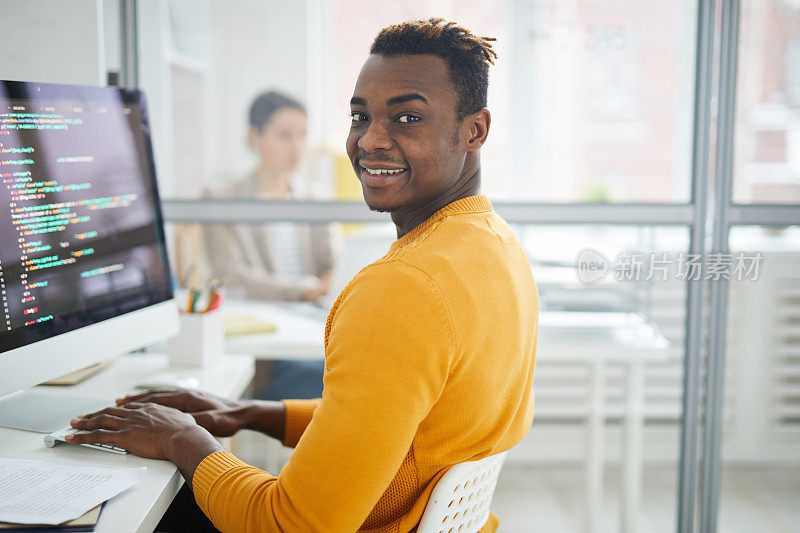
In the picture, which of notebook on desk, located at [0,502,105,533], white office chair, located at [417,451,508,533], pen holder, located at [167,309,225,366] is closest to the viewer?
notebook on desk, located at [0,502,105,533]

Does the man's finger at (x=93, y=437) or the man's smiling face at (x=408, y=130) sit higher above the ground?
the man's smiling face at (x=408, y=130)

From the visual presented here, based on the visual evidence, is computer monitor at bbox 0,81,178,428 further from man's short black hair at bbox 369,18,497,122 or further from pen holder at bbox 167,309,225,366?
man's short black hair at bbox 369,18,497,122

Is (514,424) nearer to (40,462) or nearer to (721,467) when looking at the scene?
(40,462)

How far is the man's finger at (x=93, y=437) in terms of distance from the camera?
1025 mm

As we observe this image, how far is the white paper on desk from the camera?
32.2 inches

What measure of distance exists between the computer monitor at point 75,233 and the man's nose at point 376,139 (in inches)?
20.4

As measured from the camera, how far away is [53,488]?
881 mm

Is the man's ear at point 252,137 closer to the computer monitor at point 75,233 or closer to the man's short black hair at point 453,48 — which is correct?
the computer monitor at point 75,233

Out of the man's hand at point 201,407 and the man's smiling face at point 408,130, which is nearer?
the man's smiling face at point 408,130

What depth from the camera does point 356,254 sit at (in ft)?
6.80

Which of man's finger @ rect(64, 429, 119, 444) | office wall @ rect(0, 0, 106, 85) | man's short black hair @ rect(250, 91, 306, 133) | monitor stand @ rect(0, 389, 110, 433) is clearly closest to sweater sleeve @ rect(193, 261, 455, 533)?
man's finger @ rect(64, 429, 119, 444)

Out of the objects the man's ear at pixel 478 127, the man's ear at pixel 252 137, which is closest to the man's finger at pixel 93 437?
the man's ear at pixel 478 127

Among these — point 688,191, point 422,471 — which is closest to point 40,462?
point 422,471

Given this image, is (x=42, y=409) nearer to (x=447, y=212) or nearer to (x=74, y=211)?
(x=74, y=211)
